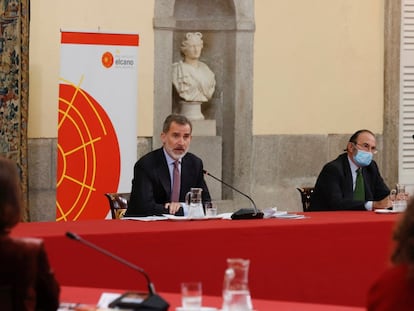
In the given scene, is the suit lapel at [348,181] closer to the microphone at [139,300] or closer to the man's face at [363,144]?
the man's face at [363,144]

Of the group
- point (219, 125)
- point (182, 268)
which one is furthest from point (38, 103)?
point (182, 268)

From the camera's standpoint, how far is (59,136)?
819 cm

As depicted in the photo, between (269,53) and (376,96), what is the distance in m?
1.21

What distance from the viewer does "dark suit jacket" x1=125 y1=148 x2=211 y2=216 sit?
6539mm

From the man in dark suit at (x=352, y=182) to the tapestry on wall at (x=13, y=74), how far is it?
96.5 inches

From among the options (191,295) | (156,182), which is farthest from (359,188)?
(191,295)

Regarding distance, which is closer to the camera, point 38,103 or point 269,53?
point 38,103

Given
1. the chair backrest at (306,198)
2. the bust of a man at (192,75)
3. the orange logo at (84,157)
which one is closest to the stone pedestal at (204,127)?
the bust of a man at (192,75)

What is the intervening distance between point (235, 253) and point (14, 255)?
237cm

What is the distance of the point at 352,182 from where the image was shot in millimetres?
7387

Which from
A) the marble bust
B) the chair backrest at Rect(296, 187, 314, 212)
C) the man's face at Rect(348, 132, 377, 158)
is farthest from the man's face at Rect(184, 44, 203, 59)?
the man's face at Rect(348, 132, 377, 158)

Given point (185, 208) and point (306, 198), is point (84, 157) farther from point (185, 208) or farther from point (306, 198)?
point (185, 208)

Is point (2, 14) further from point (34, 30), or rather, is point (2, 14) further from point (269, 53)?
point (269, 53)

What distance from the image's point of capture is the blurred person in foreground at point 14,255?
3.14 meters
